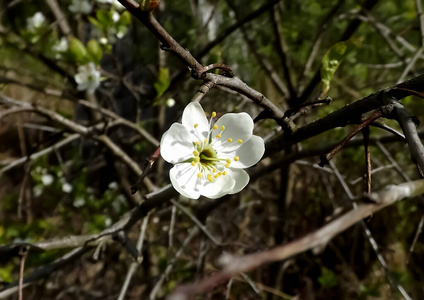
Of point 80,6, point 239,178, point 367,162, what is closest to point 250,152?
point 239,178

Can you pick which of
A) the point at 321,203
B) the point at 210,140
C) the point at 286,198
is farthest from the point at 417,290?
the point at 210,140

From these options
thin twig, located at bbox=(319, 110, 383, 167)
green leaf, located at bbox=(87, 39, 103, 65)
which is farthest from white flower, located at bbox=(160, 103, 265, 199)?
green leaf, located at bbox=(87, 39, 103, 65)

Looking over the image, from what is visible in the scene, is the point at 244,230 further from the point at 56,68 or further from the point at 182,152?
the point at 182,152

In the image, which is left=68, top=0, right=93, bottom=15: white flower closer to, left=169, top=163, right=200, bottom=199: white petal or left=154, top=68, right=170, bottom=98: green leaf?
left=154, top=68, right=170, bottom=98: green leaf

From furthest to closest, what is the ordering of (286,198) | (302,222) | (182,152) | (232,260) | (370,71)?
1. (370,71)
2. (302,222)
3. (286,198)
4. (182,152)
5. (232,260)

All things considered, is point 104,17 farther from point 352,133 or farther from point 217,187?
point 352,133

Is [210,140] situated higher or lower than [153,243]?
higher

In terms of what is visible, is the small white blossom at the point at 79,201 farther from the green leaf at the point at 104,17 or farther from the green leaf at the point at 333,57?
the green leaf at the point at 333,57
